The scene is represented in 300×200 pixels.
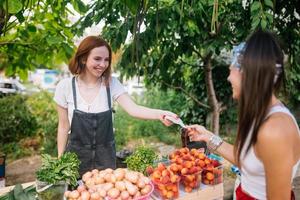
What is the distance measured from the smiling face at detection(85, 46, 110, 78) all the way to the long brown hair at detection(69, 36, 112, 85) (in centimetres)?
3

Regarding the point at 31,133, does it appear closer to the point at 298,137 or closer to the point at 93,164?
the point at 93,164

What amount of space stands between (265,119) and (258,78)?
0.54ft

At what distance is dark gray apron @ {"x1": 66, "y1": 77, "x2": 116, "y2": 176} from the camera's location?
8.84 ft

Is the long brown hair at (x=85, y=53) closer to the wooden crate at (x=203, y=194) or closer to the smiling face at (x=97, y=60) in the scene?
the smiling face at (x=97, y=60)

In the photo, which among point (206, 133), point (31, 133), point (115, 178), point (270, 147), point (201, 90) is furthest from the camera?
point (201, 90)

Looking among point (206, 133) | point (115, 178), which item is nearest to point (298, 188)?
point (206, 133)

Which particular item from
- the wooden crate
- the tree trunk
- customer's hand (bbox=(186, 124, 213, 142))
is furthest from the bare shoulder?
the tree trunk

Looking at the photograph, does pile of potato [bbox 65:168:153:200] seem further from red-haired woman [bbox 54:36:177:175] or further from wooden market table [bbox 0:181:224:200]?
red-haired woman [bbox 54:36:177:175]

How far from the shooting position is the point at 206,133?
2123 mm

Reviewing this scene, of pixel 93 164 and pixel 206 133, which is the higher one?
pixel 206 133

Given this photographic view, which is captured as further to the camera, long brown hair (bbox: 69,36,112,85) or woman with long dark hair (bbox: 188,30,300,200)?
long brown hair (bbox: 69,36,112,85)

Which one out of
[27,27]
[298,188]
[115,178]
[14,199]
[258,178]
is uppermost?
[27,27]

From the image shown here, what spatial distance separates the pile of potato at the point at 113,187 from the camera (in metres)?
1.84

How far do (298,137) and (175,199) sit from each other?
2.85ft
